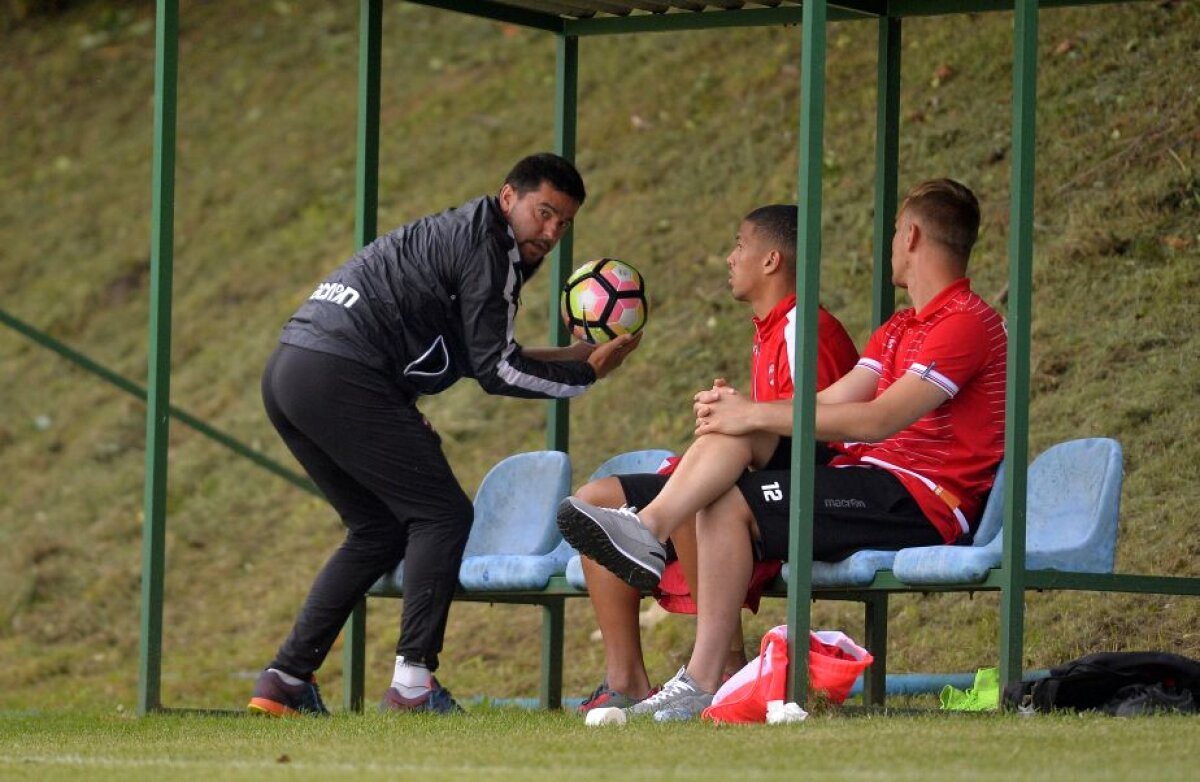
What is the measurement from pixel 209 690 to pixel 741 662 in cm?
505

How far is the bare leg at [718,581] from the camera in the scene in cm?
615

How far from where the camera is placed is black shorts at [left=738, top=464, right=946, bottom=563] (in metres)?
6.29

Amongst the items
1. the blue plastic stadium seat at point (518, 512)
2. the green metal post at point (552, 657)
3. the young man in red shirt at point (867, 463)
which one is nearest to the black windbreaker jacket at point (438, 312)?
the blue plastic stadium seat at point (518, 512)

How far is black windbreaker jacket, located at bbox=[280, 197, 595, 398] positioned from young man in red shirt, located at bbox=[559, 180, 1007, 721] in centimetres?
86

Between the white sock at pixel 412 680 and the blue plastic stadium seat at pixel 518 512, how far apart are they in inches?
15.2

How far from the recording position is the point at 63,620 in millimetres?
12508

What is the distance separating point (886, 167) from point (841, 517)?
6.16 ft

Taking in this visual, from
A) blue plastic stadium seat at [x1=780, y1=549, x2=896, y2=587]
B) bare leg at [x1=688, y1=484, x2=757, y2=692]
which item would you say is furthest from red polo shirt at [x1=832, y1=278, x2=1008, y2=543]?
bare leg at [x1=688, y1=484, x2=757, y2=692]

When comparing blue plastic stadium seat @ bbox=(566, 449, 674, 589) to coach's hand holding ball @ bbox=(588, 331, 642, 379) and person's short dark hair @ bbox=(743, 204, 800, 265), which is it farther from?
person's short dark hair @ bbox=(743, 204, 800, 265)

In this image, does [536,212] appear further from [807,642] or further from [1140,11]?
[1140,11]

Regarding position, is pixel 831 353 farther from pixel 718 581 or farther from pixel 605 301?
pixel 718 581

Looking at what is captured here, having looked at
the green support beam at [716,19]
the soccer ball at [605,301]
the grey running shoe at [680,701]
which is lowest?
the grey running shoe at [680,701]

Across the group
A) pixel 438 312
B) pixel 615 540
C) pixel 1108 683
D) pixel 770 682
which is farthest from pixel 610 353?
pixel 1108 683

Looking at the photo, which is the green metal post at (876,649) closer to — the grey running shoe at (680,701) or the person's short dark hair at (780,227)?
the person's short dark hair at (780,227)
